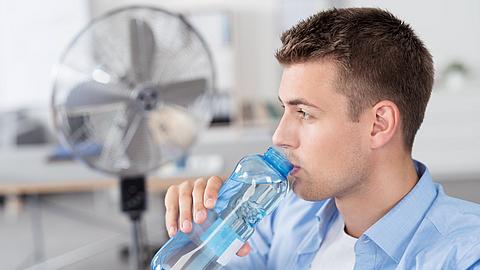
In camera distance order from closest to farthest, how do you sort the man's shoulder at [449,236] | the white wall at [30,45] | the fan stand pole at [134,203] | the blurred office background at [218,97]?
the man's shoulder at [449,236] < the fan stand pole at [134,203] < the blurred office background at [218,97] < the white wall at [30,45]

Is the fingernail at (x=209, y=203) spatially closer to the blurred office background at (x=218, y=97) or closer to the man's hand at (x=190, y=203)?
the man's hand at (x=190, y=203)

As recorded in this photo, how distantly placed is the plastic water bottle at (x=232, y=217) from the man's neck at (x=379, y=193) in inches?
5.4

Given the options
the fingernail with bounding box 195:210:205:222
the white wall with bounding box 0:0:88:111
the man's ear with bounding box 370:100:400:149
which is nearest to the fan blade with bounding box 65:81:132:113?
the fingernail with bounding box 195:210:205:222

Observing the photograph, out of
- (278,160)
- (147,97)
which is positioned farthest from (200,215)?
(147,97)

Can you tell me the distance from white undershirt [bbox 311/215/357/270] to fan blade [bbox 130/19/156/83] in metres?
0.60

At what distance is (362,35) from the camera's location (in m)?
0.92

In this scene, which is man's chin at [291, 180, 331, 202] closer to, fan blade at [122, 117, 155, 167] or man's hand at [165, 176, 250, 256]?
man's hand at [165, 176, 250, 256]

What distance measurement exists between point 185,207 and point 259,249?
29 centimetres

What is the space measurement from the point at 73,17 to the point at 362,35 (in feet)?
14.6

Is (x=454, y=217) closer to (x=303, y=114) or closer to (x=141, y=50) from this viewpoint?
(x=303, y=114)

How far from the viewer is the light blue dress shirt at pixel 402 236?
2.71ft

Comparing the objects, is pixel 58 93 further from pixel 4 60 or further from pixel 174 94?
pixel 4 60

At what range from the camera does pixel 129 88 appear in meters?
1.35

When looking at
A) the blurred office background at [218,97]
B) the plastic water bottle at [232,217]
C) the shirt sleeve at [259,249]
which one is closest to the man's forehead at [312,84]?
the plastic water bottle at [232,217]
